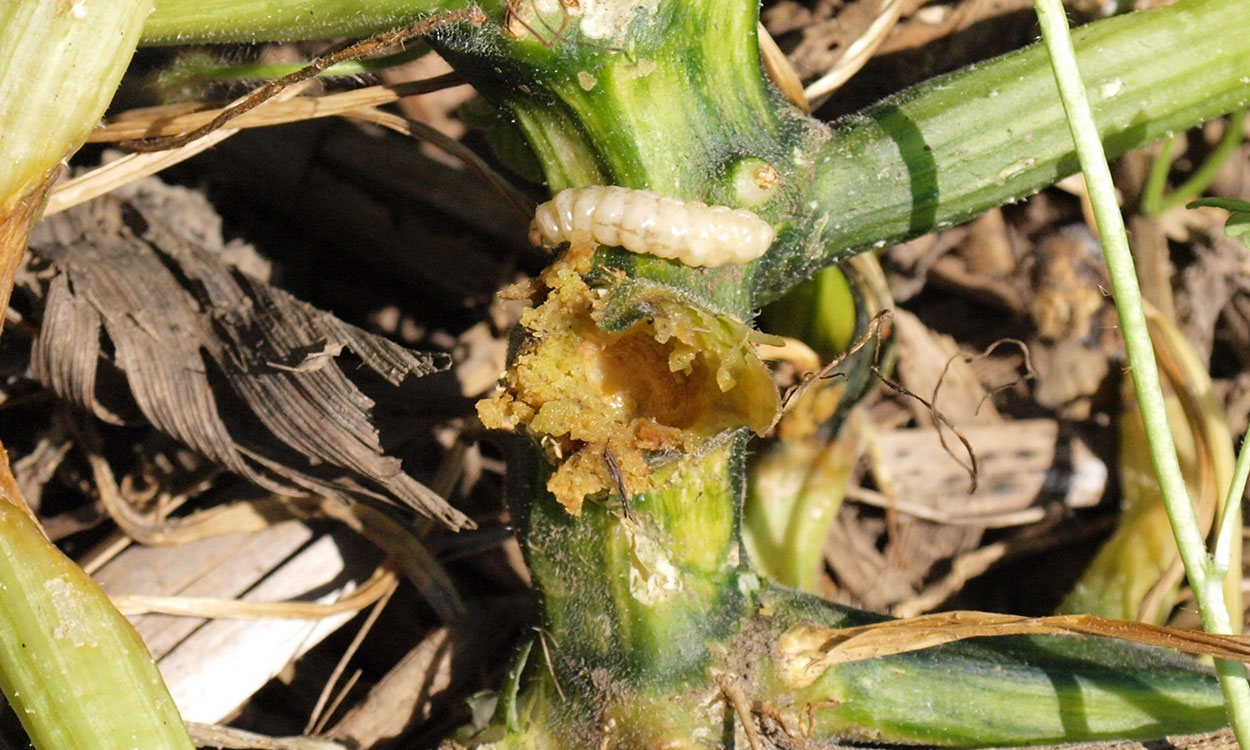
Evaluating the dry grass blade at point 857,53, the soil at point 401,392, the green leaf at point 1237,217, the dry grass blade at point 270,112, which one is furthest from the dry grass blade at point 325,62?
the green leaf at point 1237,217

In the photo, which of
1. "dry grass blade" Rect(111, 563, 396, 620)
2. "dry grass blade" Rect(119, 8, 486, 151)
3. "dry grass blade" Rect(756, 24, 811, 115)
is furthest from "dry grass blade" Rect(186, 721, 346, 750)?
"dry grass blade" Rect(756, 24, 811, 115)

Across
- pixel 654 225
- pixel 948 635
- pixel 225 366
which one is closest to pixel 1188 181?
pixel 948 635

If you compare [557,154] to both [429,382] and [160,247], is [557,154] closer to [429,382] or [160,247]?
[429,382]

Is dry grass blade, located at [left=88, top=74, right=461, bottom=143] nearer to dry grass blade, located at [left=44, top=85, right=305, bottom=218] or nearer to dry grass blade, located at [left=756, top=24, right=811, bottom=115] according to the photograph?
dry grass blade, located at [left=44, top=85, right=305, bottom=218]

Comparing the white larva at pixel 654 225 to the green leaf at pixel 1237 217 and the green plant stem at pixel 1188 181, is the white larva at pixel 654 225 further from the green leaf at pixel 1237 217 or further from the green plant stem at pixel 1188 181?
the green plant stem at pixel 1188 181

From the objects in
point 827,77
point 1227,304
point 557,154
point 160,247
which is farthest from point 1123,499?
point 160,247
